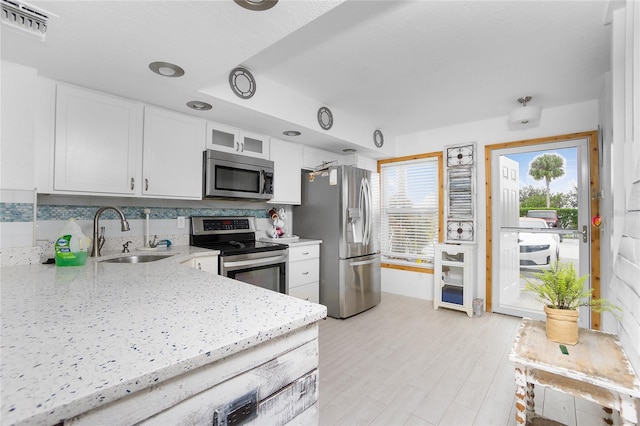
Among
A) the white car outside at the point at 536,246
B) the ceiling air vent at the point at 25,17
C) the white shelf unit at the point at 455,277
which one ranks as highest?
the ceiling air vent at the point at 25,17

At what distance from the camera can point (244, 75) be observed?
2.38 meters

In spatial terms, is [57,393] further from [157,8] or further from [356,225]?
[356,225]

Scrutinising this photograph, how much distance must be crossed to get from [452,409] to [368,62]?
2521 mm

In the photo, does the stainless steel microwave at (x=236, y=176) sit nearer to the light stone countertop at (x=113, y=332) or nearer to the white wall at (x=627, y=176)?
the light stone countertop at (x=113, y=332)

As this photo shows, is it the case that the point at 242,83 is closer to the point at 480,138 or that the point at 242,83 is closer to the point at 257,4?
the point at 257,4

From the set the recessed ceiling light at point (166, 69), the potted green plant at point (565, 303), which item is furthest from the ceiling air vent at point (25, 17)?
the potted green plant at point (565, 303)

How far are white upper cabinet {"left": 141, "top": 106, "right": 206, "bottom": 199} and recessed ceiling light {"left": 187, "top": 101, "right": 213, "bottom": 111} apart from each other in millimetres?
205

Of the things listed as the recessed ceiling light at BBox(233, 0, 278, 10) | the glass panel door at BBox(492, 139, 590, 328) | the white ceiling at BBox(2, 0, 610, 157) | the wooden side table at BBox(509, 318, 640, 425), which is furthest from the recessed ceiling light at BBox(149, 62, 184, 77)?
the glass panel door at BBox(492, 139, 590, 328)

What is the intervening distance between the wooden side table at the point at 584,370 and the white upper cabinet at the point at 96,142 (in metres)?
2.77

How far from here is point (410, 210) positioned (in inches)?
170

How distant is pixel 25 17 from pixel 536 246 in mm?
4599

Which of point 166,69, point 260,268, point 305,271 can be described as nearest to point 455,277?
point 305,271

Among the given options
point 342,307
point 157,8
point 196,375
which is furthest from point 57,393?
point 342,307

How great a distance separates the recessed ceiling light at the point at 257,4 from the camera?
127cm
